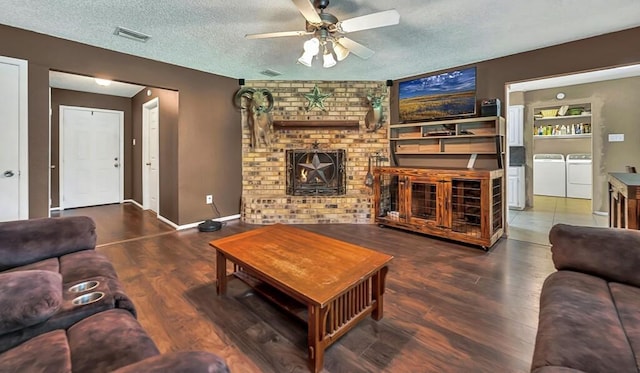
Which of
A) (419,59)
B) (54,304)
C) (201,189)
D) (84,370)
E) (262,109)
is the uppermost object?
(419,59)

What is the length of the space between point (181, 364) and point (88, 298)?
91 cm

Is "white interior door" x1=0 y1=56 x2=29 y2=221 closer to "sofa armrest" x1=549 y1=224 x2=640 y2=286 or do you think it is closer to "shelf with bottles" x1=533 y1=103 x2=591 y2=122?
"sofa armrest" x1=549 y1=224 x2=640 y2=286

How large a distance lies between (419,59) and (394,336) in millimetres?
3190

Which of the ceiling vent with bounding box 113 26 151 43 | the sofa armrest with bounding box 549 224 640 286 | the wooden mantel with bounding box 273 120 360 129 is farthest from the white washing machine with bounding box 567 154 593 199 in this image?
the ceiling vent with bounding box 113 26 151 43

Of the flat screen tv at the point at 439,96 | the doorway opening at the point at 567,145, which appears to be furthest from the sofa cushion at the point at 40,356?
the doorway opening at the point at 567,145


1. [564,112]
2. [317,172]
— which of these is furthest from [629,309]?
[564,112]

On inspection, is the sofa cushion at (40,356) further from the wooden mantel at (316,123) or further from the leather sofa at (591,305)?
the wooden mantel at (316,123)

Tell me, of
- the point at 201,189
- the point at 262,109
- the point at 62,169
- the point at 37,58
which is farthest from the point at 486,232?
the point at 62,169

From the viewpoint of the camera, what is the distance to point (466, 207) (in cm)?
356

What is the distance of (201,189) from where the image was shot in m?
4.45

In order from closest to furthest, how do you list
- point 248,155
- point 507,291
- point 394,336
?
point 394,336
point 507,291
point 248,155

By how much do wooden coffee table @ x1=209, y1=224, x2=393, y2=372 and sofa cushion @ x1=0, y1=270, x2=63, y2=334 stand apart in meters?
0.94

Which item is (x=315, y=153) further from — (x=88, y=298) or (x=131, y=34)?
(x=88, y=298)

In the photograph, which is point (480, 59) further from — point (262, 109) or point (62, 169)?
point (62, 169)
